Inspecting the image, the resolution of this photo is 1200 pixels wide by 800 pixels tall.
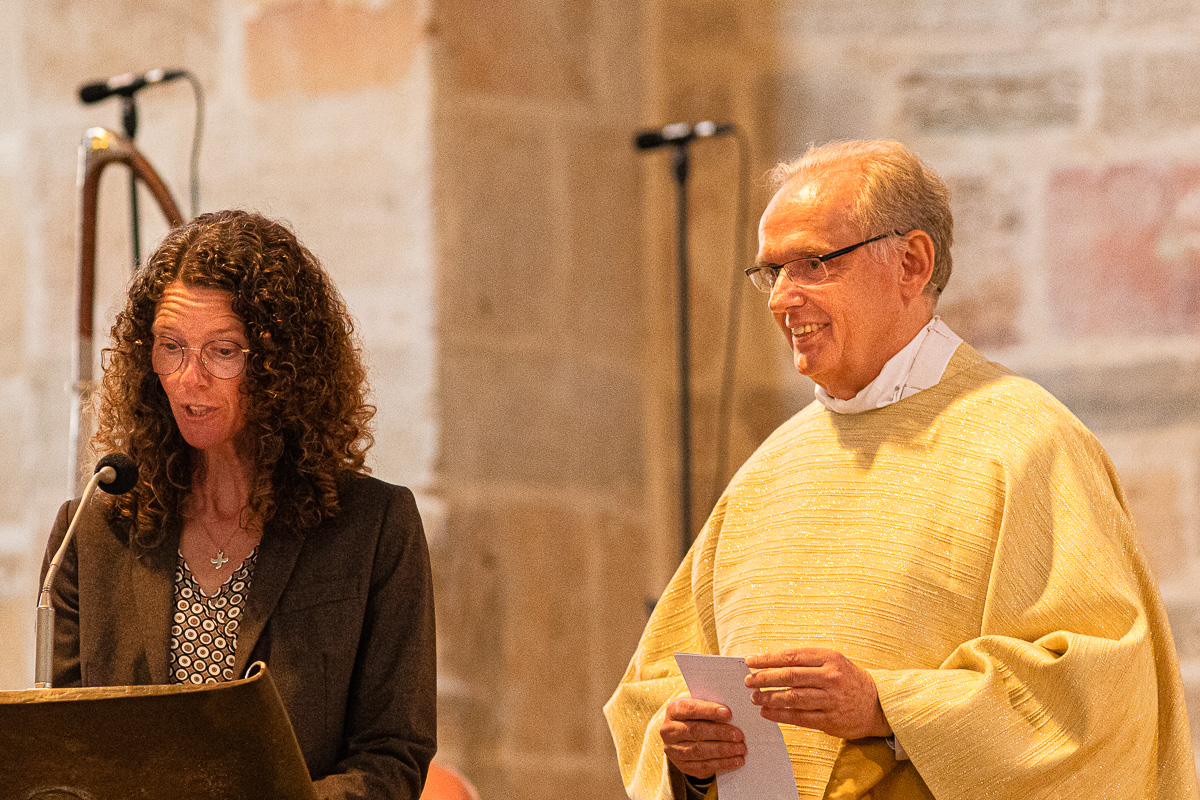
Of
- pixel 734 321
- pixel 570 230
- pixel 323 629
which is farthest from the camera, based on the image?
pixel 734 321

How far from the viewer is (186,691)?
199 cm

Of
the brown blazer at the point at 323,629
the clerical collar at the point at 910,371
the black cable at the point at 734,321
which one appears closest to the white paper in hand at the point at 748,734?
the brown blazer at the point at 323,629

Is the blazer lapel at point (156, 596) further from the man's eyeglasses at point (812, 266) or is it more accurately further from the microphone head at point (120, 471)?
the man's eyeglasses at point (812, 266)

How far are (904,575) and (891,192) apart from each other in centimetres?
66

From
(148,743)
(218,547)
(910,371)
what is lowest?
(148,743)

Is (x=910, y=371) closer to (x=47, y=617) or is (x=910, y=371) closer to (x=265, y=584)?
(x=265, y=584)

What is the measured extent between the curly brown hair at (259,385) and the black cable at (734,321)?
259 cm

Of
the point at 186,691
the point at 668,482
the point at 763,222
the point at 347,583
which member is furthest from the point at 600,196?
the point at 186,691

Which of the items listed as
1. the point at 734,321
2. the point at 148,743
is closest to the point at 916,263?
the point at 148,743

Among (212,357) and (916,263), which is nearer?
(212,357)

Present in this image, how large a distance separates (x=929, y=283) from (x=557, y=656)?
6.96 ft

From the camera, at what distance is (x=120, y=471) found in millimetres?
2359

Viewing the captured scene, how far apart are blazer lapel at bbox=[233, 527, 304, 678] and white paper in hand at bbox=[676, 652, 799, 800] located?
0.62 meters

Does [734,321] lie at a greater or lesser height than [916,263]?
lesser
